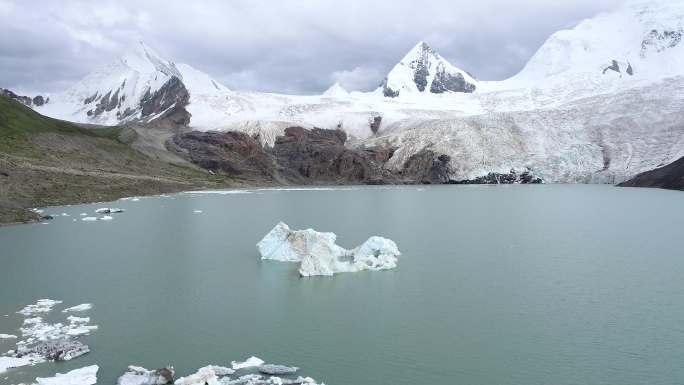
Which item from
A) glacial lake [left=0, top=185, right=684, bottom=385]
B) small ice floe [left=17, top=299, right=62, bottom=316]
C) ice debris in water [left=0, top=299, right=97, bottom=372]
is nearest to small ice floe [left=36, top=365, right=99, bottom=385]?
glacial lake [left=0, top=185, right=684, bottom=385]

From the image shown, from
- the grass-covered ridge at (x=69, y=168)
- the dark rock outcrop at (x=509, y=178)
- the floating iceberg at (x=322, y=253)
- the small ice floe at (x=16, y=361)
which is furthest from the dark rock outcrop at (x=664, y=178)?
the small ice floe at (x=16, y=361)

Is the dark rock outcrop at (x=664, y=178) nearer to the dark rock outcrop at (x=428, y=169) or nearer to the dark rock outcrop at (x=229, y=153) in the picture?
the dark rock outcrop at (x=428, y=169)

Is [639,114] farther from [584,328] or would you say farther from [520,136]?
[584,328]

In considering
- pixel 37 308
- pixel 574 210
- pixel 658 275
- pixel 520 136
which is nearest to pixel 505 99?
pixel 520 136

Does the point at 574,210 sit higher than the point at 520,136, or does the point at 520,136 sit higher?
the point at 520,136

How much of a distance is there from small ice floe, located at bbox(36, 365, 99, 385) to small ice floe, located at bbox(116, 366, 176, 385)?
0.73 meters

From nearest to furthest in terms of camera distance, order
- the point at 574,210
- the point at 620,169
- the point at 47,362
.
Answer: the point at 47,362 < the point at 574,210 < the point at 620,169

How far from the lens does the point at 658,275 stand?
26.8 meters

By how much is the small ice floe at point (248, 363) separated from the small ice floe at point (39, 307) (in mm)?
9104

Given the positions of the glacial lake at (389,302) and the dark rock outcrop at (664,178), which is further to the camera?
the dark rock outcrop at (664,178)

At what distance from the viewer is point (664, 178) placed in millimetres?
95688

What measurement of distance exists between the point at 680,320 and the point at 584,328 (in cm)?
359

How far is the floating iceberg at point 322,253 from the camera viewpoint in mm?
27719

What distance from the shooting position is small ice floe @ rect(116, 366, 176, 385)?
14633mm
